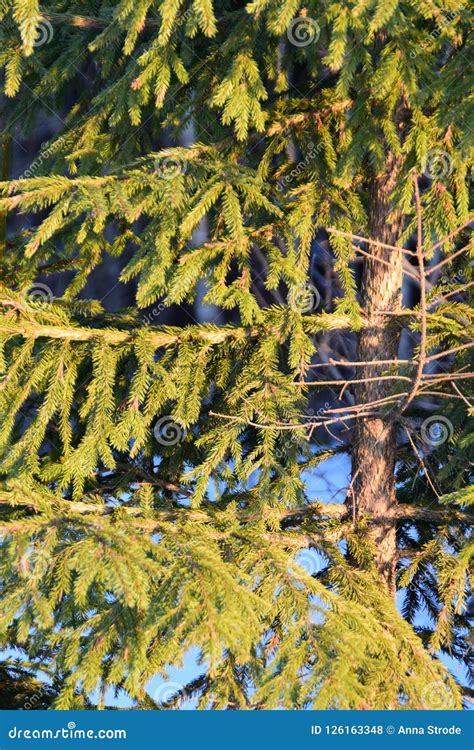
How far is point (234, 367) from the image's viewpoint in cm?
346

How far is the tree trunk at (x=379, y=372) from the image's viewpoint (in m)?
3.58

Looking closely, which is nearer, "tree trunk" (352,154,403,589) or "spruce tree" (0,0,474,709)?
"spruce tree" (0,0,474,709)

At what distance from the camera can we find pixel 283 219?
3.41 m

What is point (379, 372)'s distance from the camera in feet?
11.9

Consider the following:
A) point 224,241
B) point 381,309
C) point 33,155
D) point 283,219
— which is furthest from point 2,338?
point 33,155

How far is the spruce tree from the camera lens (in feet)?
8.49

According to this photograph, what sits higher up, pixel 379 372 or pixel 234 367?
pixel 379 372

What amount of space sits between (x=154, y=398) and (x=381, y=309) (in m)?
1.04

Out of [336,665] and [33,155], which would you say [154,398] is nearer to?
[336,665]

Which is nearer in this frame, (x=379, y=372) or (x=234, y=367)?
(x=234, y=367)

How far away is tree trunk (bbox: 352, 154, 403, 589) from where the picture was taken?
11.7ft

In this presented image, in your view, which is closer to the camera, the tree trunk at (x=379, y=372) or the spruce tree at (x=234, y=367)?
the spruce tree at (x=234, y=367)

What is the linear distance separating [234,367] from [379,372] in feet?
2.08
